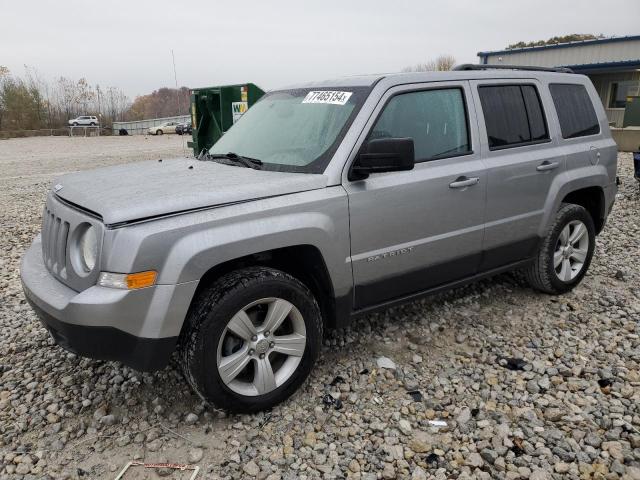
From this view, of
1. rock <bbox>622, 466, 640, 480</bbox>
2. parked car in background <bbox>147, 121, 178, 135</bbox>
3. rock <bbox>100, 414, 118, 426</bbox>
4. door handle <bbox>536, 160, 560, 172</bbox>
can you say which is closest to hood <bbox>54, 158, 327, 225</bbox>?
rock <bbox>100, 414, 118, 426</bbox>

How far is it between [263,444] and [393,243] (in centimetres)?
143

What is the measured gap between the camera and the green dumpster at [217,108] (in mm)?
10008

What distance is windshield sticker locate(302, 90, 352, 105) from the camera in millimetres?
3406

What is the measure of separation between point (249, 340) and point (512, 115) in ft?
8.80

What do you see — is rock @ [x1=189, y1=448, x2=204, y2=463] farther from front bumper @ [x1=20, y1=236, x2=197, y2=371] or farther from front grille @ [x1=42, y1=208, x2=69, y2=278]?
front grille @ [x1=42, y1=208, x2=69, y2=278]

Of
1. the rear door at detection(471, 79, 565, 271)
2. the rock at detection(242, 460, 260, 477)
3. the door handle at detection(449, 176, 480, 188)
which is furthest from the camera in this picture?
the rear door at detection(471, 79, 565, 271)

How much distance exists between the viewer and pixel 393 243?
331cm

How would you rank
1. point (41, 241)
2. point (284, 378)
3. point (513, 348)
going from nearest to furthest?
1. point (284, 378)
2. point (41, 241)
3. point (513, 348)

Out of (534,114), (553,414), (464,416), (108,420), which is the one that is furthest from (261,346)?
(534,114)

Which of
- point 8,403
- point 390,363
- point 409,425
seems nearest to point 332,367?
point 390,363

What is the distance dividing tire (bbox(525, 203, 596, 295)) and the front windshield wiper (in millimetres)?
2555

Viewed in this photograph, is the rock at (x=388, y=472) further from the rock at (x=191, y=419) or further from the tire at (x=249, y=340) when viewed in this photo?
the rock at (x=191, y=419)

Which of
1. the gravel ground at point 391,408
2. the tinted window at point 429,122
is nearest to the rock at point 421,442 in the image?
the gravel ground at point 391,408

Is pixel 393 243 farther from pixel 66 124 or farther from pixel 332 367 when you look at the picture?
pixel 66 124
